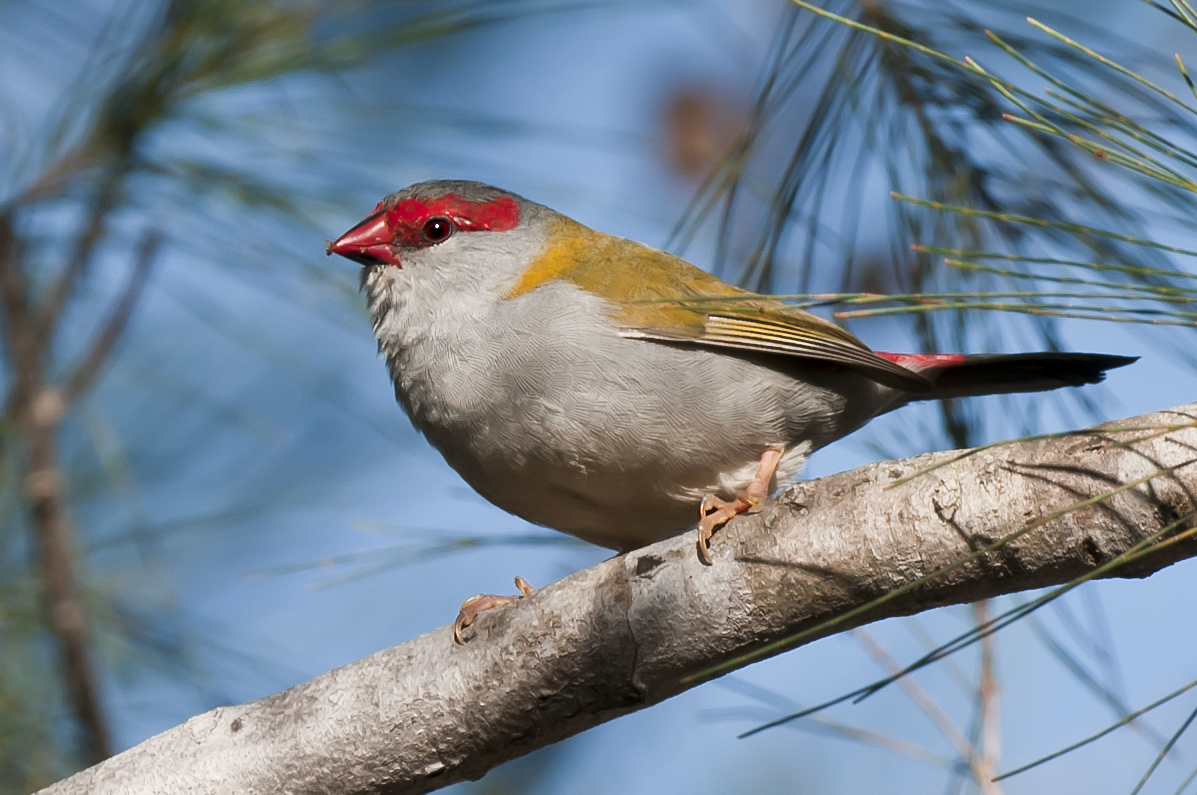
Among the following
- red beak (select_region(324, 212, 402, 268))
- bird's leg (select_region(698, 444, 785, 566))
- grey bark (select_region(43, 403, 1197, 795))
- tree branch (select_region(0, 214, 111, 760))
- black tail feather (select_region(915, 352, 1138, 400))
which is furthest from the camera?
red beak (select_region(324, 212, 402, 268))

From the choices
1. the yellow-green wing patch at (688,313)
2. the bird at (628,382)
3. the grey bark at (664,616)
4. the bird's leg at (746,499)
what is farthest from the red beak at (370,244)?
the grey bark at (664,616)

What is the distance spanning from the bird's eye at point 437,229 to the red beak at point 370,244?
96mm

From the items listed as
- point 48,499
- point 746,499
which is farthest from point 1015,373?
point 48,499

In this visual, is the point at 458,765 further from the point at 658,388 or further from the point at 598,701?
the point at 658,388

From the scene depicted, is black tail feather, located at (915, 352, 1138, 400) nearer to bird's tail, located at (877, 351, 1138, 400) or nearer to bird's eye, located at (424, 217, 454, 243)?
bird's tail, located at (877, 351, 1138, 400)

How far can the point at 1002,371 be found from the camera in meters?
2.89

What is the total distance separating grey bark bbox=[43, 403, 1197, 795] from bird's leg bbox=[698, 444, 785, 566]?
302 millimetres

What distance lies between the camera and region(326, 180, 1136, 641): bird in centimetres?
270

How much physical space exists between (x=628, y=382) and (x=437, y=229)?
2.97 ft

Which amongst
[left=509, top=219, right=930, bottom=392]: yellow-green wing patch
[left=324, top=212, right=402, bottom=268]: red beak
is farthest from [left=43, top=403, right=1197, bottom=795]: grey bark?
[left=324, top=212, right=402, bottom=268]: red beak

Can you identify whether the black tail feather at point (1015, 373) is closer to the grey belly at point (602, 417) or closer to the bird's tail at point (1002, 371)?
the bird's tail at point (1002, 371)

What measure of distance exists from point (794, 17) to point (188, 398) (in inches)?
120

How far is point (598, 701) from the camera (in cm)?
212

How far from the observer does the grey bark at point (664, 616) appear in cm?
181
